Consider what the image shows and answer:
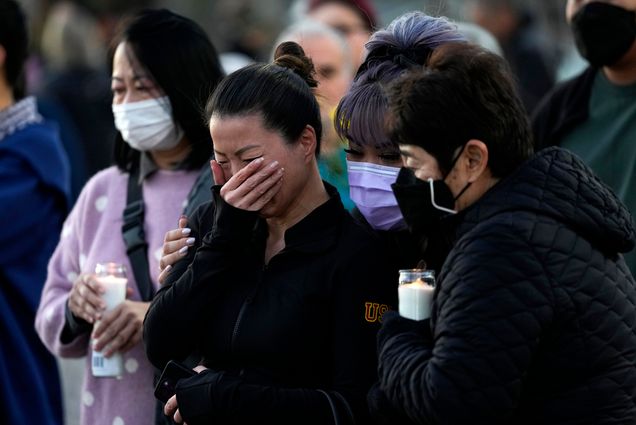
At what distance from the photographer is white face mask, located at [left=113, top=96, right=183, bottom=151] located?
160 inches

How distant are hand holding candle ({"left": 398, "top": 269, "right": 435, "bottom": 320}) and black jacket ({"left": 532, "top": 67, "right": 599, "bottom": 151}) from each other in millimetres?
1816

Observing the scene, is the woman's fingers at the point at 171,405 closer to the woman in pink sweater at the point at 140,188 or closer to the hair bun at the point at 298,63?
the woman in pink sweater at the point at 140,188

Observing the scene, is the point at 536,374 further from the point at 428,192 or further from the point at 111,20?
the point at 111,20

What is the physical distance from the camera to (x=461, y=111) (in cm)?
278

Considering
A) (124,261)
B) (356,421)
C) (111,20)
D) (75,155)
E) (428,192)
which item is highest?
(428,192)

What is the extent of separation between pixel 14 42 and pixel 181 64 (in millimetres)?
1462

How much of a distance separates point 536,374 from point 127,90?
1926 millimetres

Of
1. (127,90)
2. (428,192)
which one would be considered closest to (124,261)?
(127,90)

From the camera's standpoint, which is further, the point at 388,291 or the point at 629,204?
the point at 629,204

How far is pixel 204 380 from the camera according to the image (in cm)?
311

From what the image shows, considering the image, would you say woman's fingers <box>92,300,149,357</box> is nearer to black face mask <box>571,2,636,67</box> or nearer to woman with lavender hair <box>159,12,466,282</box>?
woman with lavender hair <box>159,12,466,282</box>

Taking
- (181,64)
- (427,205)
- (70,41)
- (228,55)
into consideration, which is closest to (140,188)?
(181,64)

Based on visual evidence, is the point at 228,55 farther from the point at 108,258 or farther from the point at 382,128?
the point at 382,128

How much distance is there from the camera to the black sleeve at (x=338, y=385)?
10.0ft
